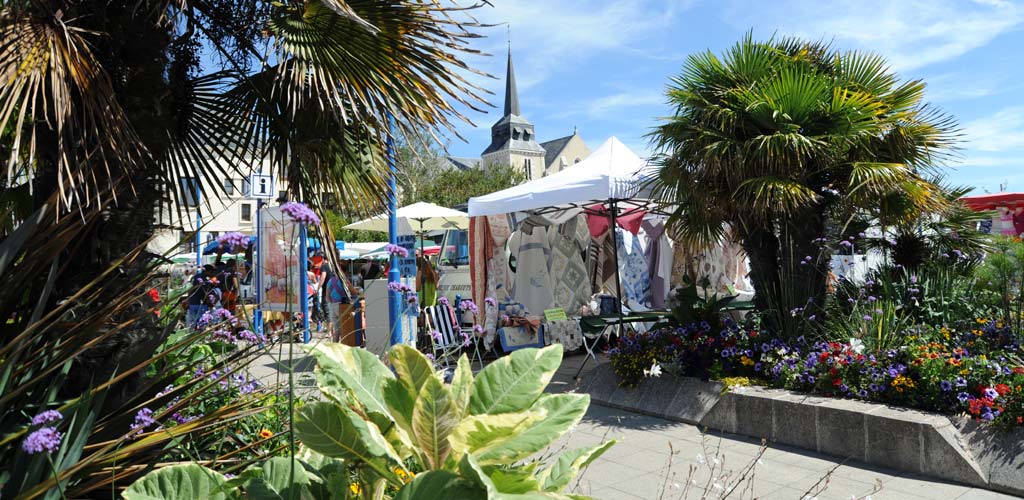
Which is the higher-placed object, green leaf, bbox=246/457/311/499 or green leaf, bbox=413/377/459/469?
green leaf, bbox=413/377/459/469

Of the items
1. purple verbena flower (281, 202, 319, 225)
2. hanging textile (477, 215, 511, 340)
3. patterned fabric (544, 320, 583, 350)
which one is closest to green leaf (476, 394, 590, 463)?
purple verbena flower (281, 202, 319, 225)

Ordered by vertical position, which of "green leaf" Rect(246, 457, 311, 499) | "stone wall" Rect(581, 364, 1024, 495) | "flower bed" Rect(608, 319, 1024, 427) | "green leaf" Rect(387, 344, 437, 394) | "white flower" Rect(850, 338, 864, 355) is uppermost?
"green leaf" Rect(387, 344, 437, 394)

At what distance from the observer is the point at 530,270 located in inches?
443

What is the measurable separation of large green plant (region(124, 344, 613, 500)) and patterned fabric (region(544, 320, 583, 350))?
7.85 m

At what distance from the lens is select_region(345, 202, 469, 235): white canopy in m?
12.7

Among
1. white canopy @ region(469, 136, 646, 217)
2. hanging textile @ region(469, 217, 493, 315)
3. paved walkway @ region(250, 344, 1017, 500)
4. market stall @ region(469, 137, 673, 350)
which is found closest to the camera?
paved walkway @ region(250, 344, 1017, 500)

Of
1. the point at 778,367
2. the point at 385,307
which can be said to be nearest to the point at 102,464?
the point at 778,367

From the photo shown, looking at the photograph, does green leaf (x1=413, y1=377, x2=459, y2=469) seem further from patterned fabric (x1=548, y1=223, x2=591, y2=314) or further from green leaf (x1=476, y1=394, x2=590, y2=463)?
patterned fabric (x1=548, y1=223, x2=591, y2=314)

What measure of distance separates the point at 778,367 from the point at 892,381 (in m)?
0.93

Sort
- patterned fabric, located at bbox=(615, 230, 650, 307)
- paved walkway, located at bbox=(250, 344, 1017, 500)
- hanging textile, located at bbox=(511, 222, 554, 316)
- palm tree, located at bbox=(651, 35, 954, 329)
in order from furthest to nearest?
patterned fabric, located at bbox=(615, 230, 650, 307) < hanging textile, located at bbox=(511, 222, 554, 316) < palm tree, located at bbox=(651, 35, 954, 329) < paved walkway, located at bbox=(250, 344, 1017, 500)

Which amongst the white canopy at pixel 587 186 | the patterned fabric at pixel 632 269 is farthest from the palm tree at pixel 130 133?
the patterned fabric at pixel 632 269

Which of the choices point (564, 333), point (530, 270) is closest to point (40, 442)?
point (564, 333)

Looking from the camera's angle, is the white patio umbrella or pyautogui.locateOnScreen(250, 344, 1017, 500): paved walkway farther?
the white patio umbrella

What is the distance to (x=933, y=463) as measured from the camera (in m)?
4.66
